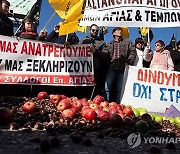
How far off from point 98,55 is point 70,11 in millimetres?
1513

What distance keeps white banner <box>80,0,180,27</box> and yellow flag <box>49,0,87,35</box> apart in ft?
0.50

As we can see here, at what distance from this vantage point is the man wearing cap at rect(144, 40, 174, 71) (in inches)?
448

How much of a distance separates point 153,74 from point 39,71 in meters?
3.37

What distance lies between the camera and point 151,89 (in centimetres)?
1147

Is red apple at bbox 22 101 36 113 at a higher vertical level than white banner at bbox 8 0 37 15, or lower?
→ lower

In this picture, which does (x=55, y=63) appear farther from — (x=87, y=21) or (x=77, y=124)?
(x=77, y=124)

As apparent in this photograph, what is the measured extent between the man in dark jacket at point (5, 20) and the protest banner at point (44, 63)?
0.19 meters

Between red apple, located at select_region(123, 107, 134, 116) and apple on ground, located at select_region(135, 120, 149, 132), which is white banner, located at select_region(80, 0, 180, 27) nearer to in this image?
red apple, located at select_region(123, 107, 134, 116)

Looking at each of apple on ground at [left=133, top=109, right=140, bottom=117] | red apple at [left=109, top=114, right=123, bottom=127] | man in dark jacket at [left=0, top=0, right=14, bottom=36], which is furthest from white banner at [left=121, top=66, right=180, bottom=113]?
man in dark jacket at [left=0, top=0, right=14, bottom=36]

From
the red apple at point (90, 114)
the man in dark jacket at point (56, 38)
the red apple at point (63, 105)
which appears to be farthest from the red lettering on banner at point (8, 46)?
the red apple at point (90, 114)

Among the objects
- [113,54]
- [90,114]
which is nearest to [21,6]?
[113,54]

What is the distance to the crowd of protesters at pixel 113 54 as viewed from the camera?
11.0 meters

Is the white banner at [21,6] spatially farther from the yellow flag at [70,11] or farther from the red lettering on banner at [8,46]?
the red lettering on banner at [8,46]

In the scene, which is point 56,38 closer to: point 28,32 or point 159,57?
point 28,32
